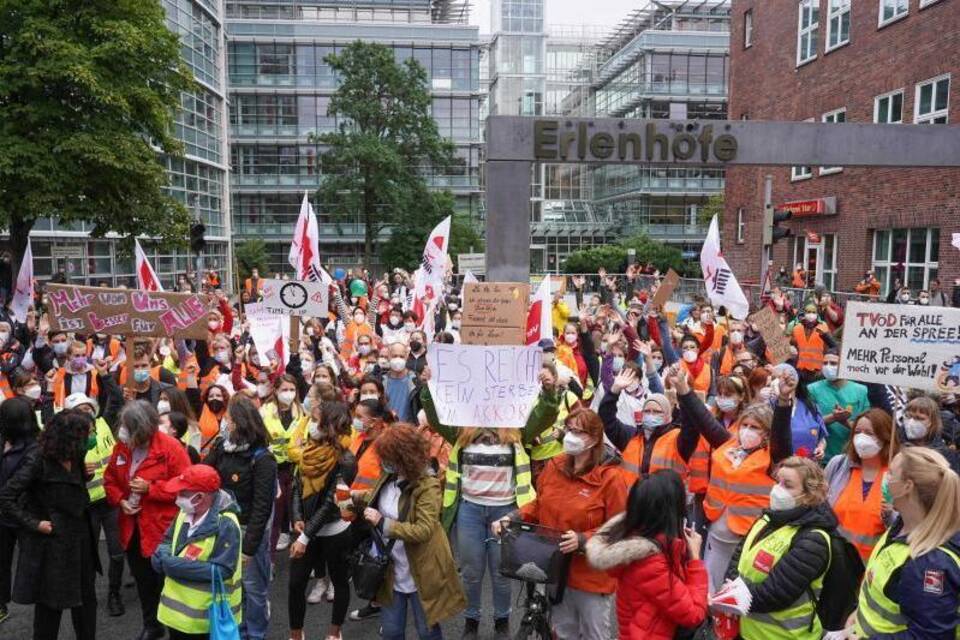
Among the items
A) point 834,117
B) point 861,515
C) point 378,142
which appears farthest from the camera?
point 378,142

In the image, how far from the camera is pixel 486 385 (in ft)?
16.7

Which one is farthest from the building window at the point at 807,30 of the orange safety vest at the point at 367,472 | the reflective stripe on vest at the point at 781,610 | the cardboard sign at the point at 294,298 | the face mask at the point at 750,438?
the reflective stripe on vest at the point at 781,610

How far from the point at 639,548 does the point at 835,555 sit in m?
0.91

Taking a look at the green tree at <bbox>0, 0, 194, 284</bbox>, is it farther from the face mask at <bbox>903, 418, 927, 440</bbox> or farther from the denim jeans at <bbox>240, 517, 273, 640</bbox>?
the face mask at <bbox>903, 418, 927, 440</bbox>

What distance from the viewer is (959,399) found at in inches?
221

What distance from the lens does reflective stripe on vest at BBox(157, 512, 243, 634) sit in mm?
4129

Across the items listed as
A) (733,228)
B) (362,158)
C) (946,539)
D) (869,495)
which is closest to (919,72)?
(733,228)

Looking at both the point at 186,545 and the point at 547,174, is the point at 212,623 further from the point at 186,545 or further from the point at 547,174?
the point at 547,174

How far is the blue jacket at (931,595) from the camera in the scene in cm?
282

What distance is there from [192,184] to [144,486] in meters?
32.8

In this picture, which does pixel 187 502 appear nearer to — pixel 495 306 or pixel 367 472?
pixel 367 472

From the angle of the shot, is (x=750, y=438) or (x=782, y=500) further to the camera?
(x=750, y=438)

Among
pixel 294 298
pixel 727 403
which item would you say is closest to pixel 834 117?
pixel 294 298

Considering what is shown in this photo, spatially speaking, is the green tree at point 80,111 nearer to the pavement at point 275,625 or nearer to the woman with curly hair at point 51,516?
the pavement at point 275,625
